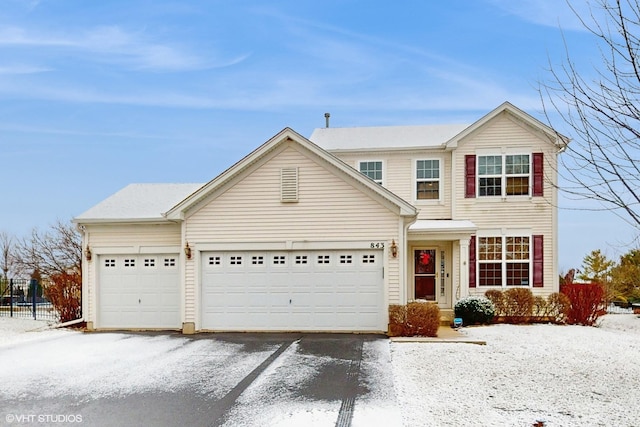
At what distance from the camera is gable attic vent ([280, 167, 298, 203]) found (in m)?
13.8

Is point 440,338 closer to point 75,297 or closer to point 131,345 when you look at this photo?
point 131,345

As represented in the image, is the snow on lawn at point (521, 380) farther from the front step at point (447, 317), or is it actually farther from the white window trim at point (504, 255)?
the white window trim at point (504, 255)

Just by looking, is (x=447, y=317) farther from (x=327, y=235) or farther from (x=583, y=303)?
(x=327, y=235)

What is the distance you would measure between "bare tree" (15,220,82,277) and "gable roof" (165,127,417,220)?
54.7 ft

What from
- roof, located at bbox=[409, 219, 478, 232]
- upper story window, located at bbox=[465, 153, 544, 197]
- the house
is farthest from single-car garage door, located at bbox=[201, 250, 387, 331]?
upper story window, located at bbox=[465, 153, 544, 197]

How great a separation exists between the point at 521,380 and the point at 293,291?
6857 millimetres

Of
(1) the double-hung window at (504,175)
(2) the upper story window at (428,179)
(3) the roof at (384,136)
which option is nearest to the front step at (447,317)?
(2) the upper story window at (428,179)

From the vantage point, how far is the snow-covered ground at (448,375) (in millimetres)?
6668

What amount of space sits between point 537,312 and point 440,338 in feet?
17.0

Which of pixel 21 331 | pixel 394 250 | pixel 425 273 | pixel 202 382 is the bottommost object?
pixel 21 331

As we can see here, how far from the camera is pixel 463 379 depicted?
849cm

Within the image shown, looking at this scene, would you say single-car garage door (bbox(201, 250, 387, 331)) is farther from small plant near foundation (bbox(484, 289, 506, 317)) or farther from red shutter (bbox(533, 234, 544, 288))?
red shutter (bbox(533, 234, 544, 288))

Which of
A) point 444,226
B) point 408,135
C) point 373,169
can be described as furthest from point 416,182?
point 444,226

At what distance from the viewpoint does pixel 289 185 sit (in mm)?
13883
